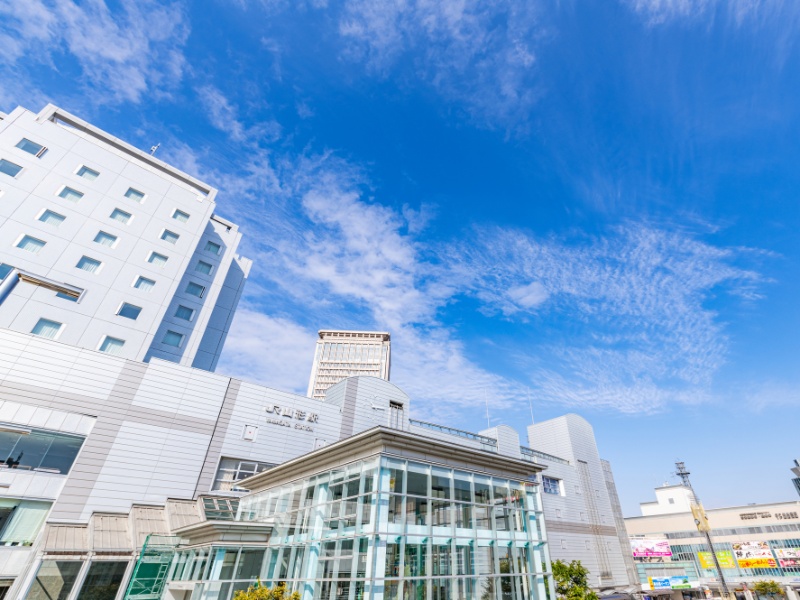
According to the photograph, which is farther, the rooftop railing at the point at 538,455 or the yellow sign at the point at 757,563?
the yellow sign at the point at 757,563

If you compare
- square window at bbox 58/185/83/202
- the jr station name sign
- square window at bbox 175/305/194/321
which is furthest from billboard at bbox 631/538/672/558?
square window at bbox 58/185/83/202

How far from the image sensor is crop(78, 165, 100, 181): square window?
3642 cm

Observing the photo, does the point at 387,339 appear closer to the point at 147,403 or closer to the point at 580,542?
the point at 580,542

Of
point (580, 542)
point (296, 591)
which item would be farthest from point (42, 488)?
point (580, 542)

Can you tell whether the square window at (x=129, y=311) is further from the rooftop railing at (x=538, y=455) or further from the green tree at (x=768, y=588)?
the green tree at (x=768, y=588)

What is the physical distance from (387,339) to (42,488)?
352 ft

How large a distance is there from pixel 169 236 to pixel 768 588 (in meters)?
102

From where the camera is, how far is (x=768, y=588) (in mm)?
62938

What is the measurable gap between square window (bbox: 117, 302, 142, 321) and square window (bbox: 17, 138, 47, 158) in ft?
52.6

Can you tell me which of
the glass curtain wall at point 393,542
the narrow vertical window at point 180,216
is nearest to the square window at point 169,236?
the narrow vertical window at point 180,216

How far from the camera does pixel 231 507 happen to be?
2706 cm

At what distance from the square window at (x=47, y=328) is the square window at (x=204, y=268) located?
46.7 feet

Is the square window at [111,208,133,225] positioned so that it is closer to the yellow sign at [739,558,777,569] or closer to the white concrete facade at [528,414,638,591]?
the white concrete facade at [528,414,638,591]

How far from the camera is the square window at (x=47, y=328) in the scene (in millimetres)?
29062
